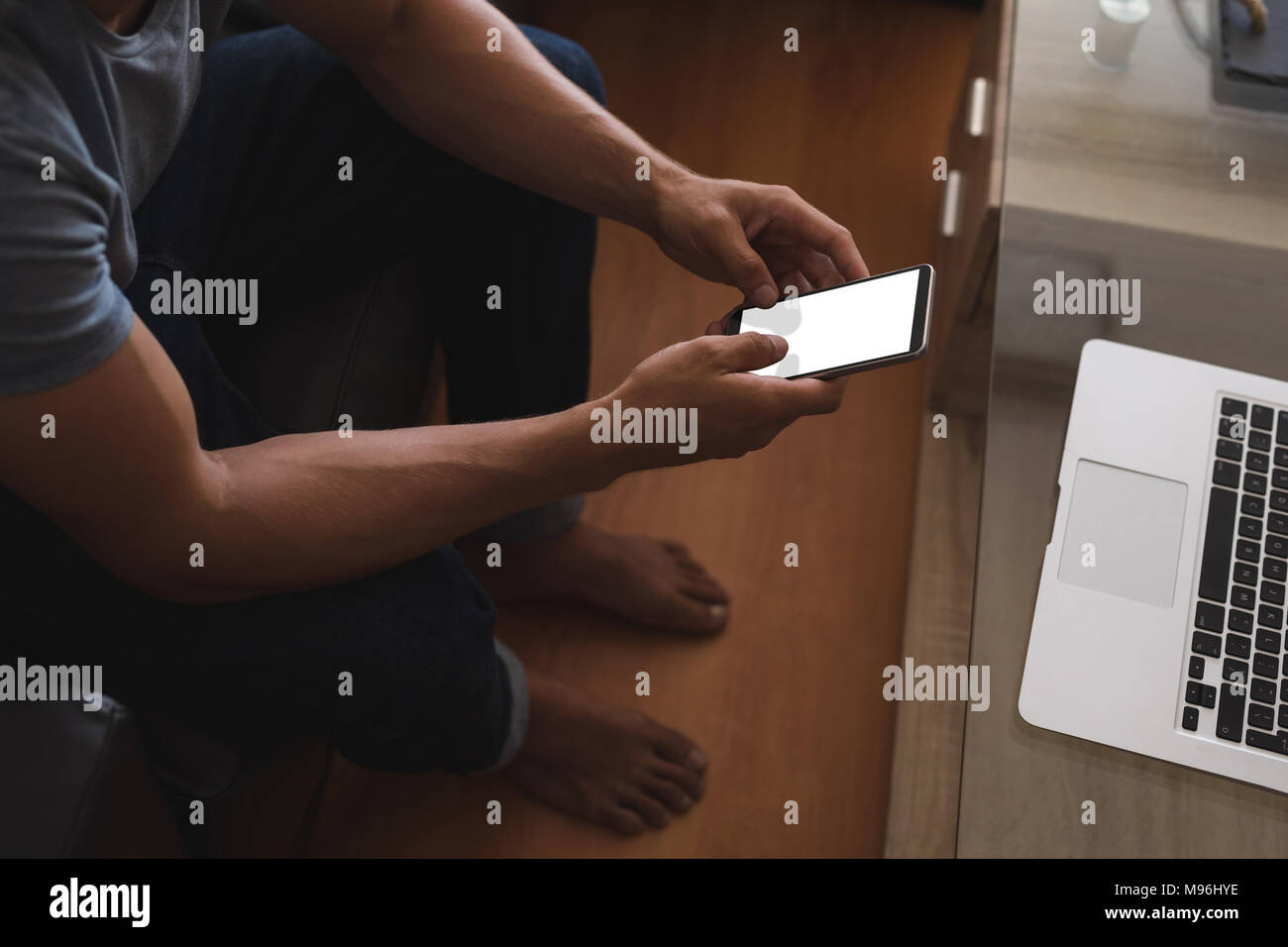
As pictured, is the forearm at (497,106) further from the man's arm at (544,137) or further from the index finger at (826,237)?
the index finger at (826,237)

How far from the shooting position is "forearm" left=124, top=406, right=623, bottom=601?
76 cm

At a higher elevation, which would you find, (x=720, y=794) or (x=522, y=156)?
(x=522, y=156)

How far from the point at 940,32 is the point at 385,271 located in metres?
1.29

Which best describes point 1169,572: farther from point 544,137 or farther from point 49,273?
point 49,273

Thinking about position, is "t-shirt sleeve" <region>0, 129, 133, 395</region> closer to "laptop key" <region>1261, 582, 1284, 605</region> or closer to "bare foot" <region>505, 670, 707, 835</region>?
"bare foot" <region>505, 670, 707, 835</region>

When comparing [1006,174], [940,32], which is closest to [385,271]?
[1006,174]

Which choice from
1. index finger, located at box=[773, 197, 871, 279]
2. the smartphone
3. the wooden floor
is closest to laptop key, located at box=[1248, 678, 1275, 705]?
the smartphone

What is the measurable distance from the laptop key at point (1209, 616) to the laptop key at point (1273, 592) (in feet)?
0.12

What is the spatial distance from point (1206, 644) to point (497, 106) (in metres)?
0.74

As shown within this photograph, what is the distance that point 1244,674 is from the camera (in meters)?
0.73

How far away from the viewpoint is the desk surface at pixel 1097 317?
720 millimetres

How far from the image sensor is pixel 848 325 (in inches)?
33.1
